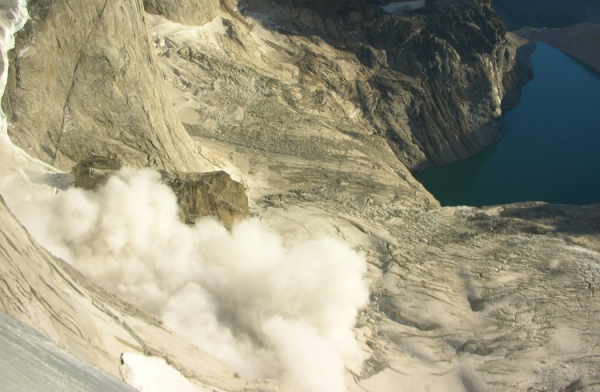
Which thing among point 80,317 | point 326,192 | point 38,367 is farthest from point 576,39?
point 38,367

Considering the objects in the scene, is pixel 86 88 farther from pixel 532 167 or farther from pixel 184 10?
pixel 532 167

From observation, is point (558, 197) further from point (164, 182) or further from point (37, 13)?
point (37, 13)

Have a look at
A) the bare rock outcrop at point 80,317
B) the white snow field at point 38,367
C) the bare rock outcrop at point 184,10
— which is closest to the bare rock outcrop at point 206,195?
the bare rock outcrop at point 80,317

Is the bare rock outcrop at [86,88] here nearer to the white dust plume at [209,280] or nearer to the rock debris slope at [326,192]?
the rock debris slope at [326,192]

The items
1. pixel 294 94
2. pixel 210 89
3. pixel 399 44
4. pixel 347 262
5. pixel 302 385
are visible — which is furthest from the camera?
pixel 399 44

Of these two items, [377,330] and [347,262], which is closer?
[377,330]

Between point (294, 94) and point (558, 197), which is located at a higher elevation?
point (294, 94)

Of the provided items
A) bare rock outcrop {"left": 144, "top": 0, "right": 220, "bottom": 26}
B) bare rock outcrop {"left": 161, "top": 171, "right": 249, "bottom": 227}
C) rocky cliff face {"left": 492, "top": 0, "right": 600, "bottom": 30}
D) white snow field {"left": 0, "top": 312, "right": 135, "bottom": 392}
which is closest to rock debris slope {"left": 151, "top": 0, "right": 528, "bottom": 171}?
bare rock outcrop {"left": 144, "top": 0, "right": 220, "bottom": 26}

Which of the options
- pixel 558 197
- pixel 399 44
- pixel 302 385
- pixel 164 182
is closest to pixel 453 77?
pixel 399 44
